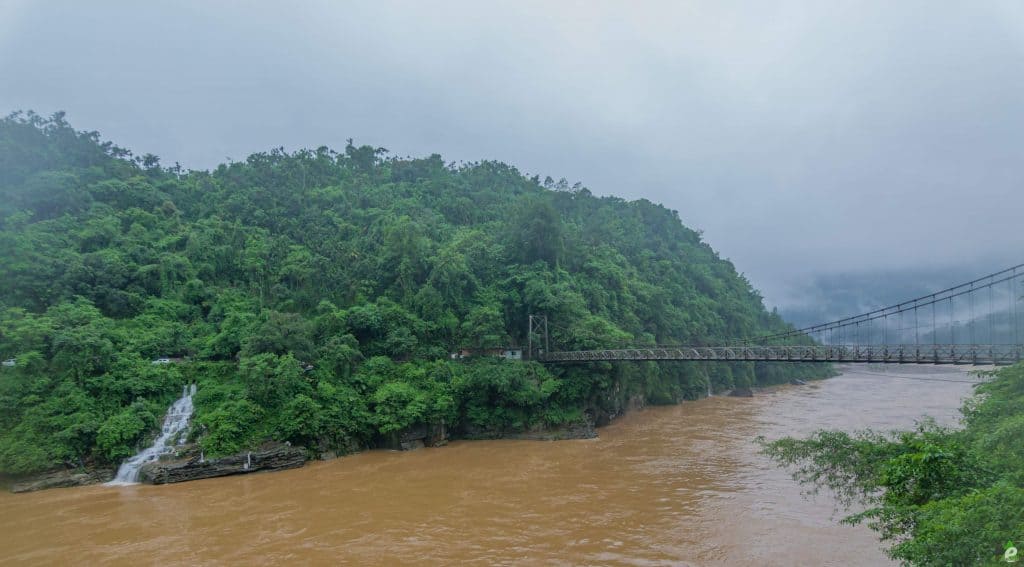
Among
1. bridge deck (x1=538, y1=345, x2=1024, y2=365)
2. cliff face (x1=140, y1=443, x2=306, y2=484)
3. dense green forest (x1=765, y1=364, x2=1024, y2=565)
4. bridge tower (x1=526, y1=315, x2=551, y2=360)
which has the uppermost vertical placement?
bridge tower (x1=526, y1=315, x2=551, y2=360)

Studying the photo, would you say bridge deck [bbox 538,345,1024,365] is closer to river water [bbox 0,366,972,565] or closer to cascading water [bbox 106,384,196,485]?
river water [bbox 0,366,972,565]

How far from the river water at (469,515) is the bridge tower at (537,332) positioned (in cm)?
589

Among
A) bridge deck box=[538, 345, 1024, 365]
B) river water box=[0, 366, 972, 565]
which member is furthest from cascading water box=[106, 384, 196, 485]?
bridge deck box=[538, 345, 1024, 365]

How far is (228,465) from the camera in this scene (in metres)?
17.4

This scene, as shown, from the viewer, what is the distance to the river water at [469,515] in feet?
36.8

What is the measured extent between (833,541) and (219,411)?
1936cm

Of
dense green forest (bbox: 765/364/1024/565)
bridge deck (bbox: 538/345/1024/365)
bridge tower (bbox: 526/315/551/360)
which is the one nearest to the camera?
dense green forest (bbox: 765/364/1024/565)

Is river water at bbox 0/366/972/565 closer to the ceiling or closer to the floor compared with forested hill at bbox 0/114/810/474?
closer to the floor

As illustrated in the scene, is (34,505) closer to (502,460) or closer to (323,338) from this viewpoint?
(323,338)

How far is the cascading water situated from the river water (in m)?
0.92

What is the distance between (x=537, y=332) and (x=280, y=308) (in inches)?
533

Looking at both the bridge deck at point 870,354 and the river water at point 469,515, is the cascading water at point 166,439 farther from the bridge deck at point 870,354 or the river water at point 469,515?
the bridge deck at point 870,354

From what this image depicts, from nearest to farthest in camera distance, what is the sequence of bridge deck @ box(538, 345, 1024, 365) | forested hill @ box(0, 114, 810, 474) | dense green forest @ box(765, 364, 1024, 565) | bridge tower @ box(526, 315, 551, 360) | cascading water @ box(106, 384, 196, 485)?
dense green forest @ box(765, 364, 1024, 565) → bridge deck @ box(538, 345, 1024, 365) → cascading water @ box(106, 384, 196, 485) → forested hill @ box(0, 114, 810, 474) → bridge tower @ box(526, 315, 551, 360)

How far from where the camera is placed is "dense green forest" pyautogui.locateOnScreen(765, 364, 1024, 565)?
568cm
